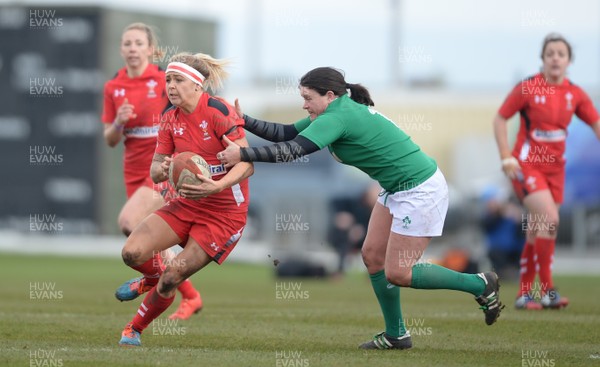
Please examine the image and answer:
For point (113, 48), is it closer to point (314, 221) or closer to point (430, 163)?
point (314, 221)

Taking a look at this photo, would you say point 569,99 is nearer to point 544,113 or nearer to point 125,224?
A: point 544,113

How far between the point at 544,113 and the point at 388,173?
400 centimetres

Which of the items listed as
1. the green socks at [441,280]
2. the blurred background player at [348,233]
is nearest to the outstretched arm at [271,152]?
the green socks at [441,280]

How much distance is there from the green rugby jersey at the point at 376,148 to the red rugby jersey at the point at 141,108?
3.09 m

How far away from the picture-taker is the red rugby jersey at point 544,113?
1180 cm

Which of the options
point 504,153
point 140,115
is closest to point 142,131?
point 140,115

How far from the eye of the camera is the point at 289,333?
9.90 meters

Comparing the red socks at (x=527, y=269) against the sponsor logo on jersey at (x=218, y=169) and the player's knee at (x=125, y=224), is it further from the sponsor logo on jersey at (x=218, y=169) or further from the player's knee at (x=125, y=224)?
the sponsor logo on jersey at (x=218, y=169)

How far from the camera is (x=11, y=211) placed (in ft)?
91.2

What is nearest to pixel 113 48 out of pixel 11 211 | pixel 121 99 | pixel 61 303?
pixel 11 211

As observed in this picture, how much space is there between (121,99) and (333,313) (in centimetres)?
332

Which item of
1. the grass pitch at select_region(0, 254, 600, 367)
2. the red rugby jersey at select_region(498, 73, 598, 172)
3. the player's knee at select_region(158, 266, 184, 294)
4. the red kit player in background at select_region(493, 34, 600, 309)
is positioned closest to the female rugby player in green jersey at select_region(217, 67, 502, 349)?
the grass pitch at select_region(0, 254, 600, 367)

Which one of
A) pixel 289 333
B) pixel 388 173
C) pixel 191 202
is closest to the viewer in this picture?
pixel 388 173

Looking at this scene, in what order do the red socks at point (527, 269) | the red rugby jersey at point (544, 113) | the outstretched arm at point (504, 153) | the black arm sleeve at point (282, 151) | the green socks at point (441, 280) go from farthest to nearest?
the red socks at point (527, 269), the red rugby jersey at point (544, 113), the outstretched arm at point (504, 153), the green socks at point (441, 280), the black arm sleeve at point (282, 151)
